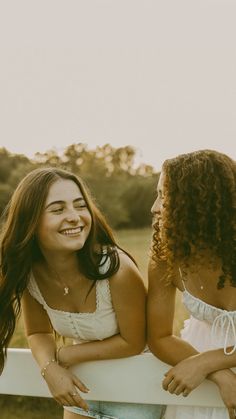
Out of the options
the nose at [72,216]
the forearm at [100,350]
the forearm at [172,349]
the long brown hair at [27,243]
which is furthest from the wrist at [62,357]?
the nose at [72,216]

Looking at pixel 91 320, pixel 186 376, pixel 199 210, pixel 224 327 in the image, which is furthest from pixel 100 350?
pixel 199 210

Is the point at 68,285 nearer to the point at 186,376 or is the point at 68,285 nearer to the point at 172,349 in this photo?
the point at 172,349

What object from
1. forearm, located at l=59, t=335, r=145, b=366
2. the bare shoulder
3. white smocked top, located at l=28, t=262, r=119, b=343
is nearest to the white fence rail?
forearm, located at l=59, t=335, r=145, b=366

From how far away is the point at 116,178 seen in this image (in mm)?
13695

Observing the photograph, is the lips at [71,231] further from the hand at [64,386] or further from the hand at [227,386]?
the hand at [227,386]

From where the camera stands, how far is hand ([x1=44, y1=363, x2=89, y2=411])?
2369mm

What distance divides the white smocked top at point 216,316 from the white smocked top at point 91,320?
311 millimetres

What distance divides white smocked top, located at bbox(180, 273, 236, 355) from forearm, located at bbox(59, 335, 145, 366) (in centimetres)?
24

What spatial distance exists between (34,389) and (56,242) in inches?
24.3

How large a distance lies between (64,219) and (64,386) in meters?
0.62

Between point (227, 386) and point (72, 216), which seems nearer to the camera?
point (227, 386)

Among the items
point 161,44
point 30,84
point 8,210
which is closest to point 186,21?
point 161,44

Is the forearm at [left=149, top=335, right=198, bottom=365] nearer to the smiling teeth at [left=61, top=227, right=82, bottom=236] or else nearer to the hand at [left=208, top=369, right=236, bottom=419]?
the hand at [left=208, top=369, right=236, bottom=419]

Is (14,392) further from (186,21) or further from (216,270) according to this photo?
(186,21)
